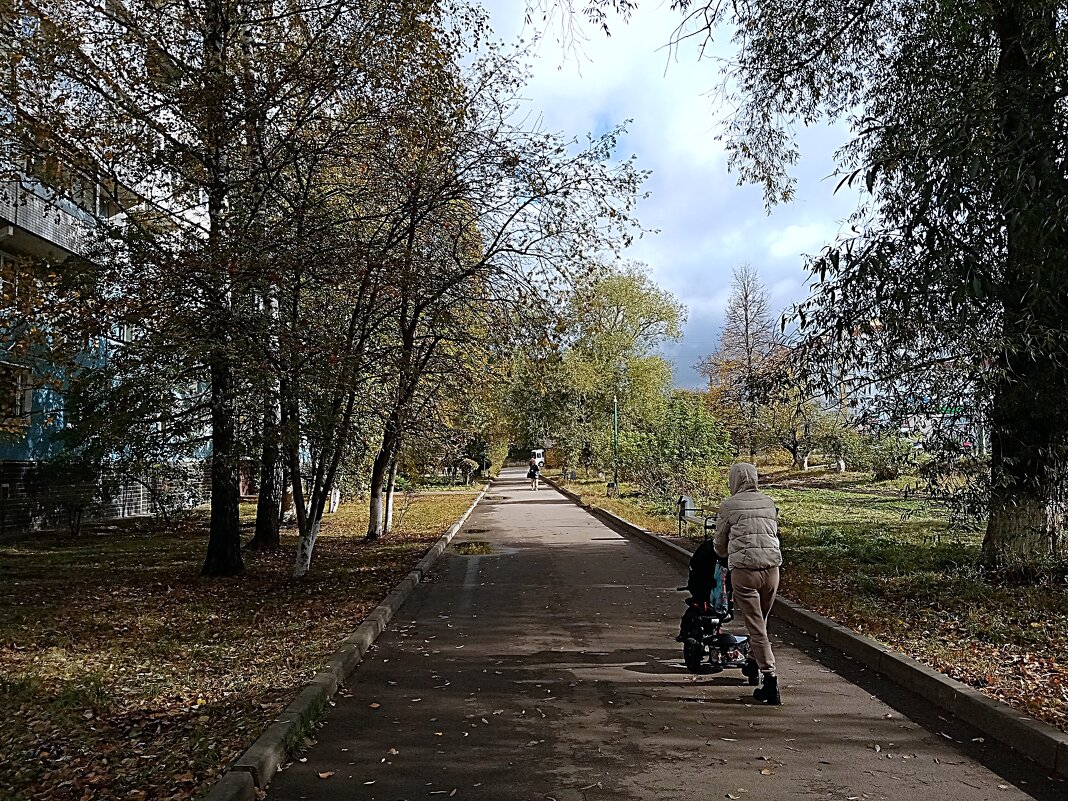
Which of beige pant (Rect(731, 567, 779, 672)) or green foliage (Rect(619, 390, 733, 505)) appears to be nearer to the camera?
beige pant (Rect(731, 567, 779, 672))

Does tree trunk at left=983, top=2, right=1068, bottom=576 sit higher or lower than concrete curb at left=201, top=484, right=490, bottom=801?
higher

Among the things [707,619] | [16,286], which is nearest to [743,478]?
[707,619]

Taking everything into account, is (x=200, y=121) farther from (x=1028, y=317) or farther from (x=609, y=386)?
(x=609, y=386)

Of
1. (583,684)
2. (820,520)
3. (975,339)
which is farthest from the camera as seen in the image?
(820,520)

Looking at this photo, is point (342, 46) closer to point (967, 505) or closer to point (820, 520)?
point (967, 505)

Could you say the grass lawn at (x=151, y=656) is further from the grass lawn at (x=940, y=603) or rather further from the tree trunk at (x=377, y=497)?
the grass lawn at (x=940, y=603)

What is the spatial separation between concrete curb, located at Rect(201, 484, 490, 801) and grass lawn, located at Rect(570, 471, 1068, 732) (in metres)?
4.68

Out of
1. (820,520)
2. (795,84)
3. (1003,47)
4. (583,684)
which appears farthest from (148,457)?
(820,520)

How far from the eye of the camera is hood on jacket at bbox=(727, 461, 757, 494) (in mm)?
6891

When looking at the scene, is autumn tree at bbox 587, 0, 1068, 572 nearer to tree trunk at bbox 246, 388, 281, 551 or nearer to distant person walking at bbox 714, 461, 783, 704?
distant person walking at bbox 714, 461, 783, 704

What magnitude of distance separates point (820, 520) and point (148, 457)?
14.5m

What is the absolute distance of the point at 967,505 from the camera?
10.6 meters

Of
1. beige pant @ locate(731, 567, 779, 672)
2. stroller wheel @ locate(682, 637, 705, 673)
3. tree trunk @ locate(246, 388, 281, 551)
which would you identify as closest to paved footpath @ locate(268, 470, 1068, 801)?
stroller wheel @ locate(682, 637, 705, 673)

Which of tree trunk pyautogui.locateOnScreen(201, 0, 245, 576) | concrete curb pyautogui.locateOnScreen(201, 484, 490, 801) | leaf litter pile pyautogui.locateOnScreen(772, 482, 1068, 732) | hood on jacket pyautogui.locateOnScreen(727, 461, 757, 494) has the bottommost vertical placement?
concrete curb pyautogui.locateOnScreen(201, 484, 490, 801)
